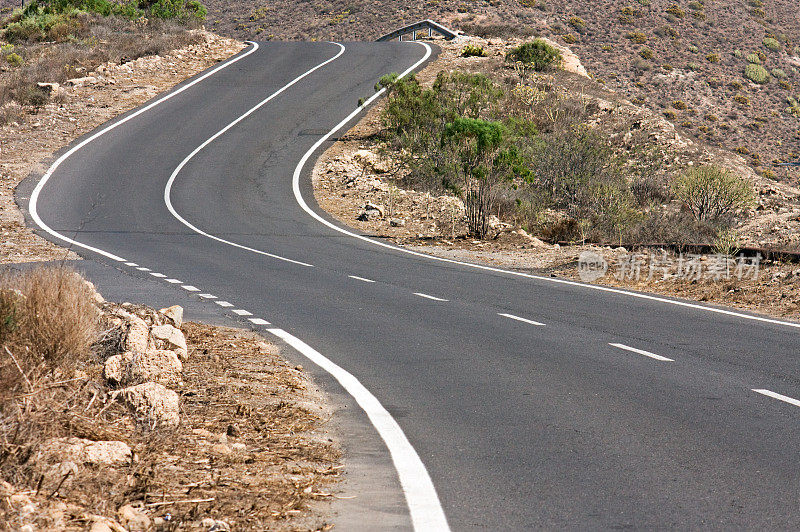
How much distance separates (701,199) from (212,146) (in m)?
19.4

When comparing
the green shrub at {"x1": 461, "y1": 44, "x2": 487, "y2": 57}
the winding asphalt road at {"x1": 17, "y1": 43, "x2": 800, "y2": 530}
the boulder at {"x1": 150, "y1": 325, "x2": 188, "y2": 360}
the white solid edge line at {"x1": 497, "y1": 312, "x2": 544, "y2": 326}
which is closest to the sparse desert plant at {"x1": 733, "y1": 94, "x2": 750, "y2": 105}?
the green shrub at {"x1": 461, "y1": 44, "x2": 487, "y2": 57}

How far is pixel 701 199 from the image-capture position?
2742cm

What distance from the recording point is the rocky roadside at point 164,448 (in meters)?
4.36

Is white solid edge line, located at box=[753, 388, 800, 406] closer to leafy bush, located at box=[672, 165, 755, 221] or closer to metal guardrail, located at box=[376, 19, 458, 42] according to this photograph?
leafy bush, located at box=[672, 165, 755, 221]

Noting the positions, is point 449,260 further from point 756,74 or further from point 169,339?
point 756,74

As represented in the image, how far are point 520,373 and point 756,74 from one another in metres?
68.2

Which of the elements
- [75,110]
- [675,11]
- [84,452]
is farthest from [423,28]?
[84,452]

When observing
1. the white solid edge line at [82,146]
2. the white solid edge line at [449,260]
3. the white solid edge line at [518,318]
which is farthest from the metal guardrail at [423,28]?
the white solid edge line at [518,318]

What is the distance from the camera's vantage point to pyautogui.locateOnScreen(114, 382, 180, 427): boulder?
5.85 m

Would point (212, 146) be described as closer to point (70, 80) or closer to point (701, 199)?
point (70, 80)

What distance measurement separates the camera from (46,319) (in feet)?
20.7

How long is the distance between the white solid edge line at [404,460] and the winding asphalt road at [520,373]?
0.02 metres

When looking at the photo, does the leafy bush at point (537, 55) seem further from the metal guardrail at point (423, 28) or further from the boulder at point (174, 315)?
the boulder at point (174, 315)

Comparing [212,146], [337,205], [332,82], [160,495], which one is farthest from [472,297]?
[332,82]
